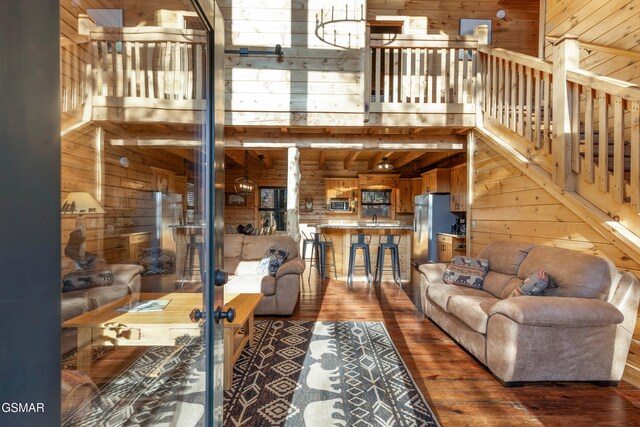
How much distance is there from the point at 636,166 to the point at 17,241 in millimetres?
3383

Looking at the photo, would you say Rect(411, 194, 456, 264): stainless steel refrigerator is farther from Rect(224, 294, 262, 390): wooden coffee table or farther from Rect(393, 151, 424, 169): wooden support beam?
Rect(224, 294, 262, 390): wooden coffee table

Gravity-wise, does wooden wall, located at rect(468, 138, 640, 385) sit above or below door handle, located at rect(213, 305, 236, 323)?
above

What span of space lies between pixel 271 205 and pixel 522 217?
22.3ft

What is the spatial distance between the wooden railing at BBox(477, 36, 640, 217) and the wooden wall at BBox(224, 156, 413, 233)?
5210 mm

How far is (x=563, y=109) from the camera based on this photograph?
121 inches

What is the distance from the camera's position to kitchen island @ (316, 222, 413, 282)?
20.0ft

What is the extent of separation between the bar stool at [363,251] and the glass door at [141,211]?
454cm

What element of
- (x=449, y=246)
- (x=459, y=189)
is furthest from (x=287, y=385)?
(x=459, y=189)

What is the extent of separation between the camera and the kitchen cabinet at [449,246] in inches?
250

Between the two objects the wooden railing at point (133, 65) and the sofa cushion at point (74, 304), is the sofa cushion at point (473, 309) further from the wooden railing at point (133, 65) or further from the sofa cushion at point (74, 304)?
the sofa cushion at point (74, 304)

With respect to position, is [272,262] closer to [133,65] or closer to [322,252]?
[322,252]

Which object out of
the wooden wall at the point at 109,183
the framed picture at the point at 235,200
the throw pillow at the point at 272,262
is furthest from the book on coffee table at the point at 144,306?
the framed picture at the point at 235,200

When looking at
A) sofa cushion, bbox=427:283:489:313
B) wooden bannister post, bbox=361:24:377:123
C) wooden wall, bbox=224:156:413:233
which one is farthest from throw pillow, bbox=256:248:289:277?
wooden wall, bbox=224:156:413:233

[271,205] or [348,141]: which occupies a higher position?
[348,141]
